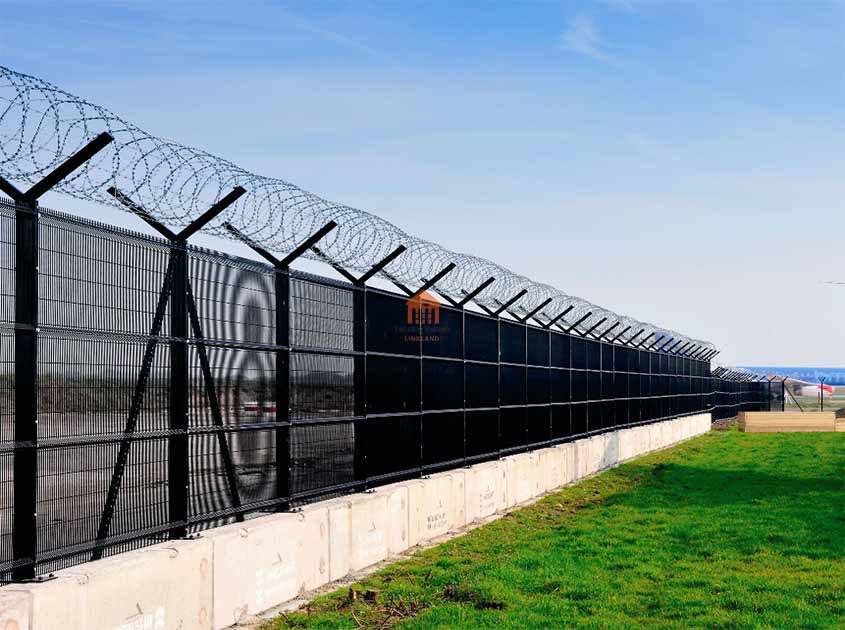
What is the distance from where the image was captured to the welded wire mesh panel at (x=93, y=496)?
24.0 feet

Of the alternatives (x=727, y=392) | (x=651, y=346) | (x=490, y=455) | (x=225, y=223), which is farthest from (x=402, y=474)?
(x=727, y=392)

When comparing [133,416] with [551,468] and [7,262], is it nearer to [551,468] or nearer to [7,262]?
[7,262]

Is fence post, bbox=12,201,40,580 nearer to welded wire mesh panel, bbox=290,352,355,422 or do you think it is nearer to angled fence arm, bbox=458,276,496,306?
welded wire mesh panel, bbox=290,352,355,422

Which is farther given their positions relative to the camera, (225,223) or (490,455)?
(490,455)

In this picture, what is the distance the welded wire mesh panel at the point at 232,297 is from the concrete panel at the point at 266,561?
5.30ft

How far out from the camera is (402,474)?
45.4 feet

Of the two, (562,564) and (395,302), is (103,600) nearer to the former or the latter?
(562,564)

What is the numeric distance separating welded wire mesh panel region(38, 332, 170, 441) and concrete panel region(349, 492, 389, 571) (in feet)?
11.5

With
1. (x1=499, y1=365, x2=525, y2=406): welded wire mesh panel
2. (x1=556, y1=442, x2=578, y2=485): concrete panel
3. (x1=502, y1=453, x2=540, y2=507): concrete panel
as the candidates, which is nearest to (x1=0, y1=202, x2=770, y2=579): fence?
(x1=502, y1=453, x2=540, y2=507): concrete panel

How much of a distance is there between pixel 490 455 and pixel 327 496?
6.22 metres

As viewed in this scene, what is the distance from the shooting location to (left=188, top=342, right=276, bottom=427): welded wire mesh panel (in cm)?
916

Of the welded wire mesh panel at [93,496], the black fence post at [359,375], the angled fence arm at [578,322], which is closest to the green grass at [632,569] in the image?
the black fence post at [359,375]

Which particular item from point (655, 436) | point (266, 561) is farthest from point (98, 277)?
point (655, 436)

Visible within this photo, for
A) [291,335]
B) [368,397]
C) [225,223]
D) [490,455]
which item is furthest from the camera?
[490,455]
